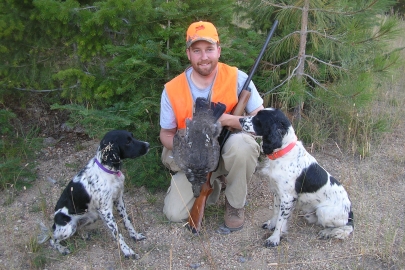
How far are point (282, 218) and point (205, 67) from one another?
68.5 inches

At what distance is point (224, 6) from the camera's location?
4.78 meters

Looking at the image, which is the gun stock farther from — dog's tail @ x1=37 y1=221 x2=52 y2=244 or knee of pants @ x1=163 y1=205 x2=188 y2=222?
dog's tail @ x1=37 y1=221 x2=52 y2=244

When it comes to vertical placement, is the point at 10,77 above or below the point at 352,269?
above

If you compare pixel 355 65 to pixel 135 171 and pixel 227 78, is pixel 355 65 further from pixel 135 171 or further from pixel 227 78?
pixel 135 171

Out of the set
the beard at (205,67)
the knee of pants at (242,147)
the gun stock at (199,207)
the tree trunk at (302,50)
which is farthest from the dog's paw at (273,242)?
the tree trunk at (302,50)

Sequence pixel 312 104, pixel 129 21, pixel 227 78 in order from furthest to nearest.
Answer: pixel 312 104 < pixel 129 21 < pixel 227 78

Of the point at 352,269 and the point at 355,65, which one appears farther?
the point at 355,65

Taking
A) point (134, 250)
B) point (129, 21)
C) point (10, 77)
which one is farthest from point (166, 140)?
point (10, 77)

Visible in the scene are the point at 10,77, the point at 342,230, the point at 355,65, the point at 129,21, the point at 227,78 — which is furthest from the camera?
the point at 355,65

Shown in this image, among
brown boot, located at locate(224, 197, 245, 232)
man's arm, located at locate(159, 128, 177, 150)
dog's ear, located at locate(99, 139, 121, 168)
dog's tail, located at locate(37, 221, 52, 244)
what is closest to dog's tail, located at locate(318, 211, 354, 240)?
brown boot, located at locate(224, 197, 245, 232)

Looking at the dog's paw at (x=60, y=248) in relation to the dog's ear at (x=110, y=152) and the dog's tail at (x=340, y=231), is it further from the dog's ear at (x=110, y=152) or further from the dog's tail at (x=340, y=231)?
the dog's tail at (x=340, y=231)

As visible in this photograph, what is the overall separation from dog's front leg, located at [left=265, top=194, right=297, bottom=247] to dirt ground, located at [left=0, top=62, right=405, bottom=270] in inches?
3.6

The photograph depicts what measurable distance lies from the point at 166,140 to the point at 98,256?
4.56 feet

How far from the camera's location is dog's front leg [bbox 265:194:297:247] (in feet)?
12.6
